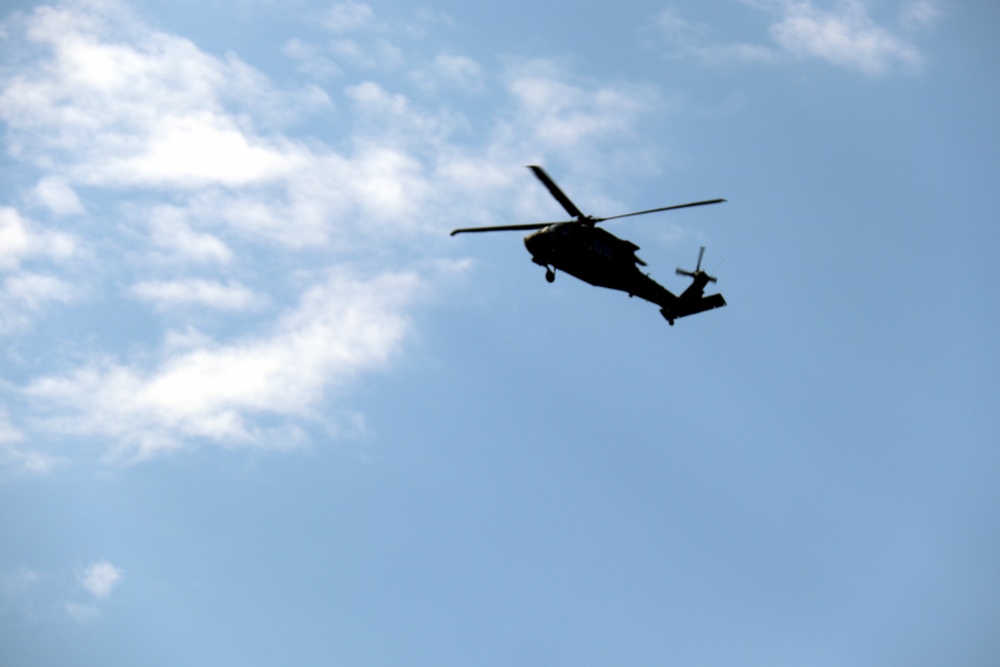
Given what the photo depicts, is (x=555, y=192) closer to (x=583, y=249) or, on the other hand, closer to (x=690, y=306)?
(x=583, y=249)

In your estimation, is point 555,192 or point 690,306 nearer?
point 555,192

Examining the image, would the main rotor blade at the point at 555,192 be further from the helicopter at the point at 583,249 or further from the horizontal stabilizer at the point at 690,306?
the horizontal stabilizer at the point at 690,306

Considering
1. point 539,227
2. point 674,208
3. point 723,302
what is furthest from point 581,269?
point 723,302

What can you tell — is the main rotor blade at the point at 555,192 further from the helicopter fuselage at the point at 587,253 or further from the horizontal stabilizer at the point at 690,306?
the horizontal stabilizer at the point at 690,306

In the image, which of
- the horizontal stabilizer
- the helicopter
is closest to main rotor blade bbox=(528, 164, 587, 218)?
the helicopter

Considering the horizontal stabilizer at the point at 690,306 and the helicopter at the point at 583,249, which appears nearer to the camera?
the helicopter at the point at 583,249

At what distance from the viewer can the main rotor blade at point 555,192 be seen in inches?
2023

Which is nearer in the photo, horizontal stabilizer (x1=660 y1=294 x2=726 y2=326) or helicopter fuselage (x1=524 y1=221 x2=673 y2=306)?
helicopter fuselage (x1=524 y1=221 x2=673 y2=306)

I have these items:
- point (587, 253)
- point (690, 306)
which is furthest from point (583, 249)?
point (690, 306)

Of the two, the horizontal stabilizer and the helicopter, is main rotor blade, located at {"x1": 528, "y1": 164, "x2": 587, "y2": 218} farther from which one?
the horizontal stabilizer

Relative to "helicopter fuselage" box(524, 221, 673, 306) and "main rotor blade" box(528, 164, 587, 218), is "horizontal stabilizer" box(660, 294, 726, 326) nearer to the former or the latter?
"helicopter fuselage" box(524, 221, 673, 306)

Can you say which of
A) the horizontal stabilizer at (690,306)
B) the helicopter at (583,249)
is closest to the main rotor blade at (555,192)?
the helicopter at (583,249)

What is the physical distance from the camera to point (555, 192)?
5303 cm

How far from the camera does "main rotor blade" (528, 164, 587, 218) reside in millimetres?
51375
